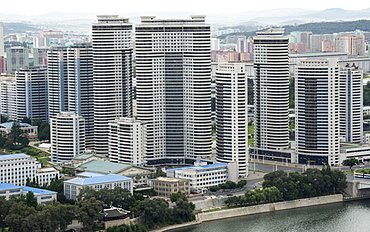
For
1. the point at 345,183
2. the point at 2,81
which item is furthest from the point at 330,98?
the point at 2,81

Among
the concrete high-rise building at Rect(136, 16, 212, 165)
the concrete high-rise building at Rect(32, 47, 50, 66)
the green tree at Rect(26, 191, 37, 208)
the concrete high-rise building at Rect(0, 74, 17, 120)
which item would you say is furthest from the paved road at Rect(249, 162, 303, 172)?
the concrete high-rise building at Rect(32, 47, 50, 66)

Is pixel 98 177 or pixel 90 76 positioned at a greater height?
pixel 90 76

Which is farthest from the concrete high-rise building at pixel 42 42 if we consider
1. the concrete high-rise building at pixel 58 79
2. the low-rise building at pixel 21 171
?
the low-rise building at pixel 21 171

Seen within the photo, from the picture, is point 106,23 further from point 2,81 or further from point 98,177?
point 2,81

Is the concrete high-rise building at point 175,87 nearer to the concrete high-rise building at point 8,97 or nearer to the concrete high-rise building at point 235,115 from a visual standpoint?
the concrete high-rise building at point 235,115

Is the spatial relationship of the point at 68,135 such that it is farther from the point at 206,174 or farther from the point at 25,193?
the point at 25,193
